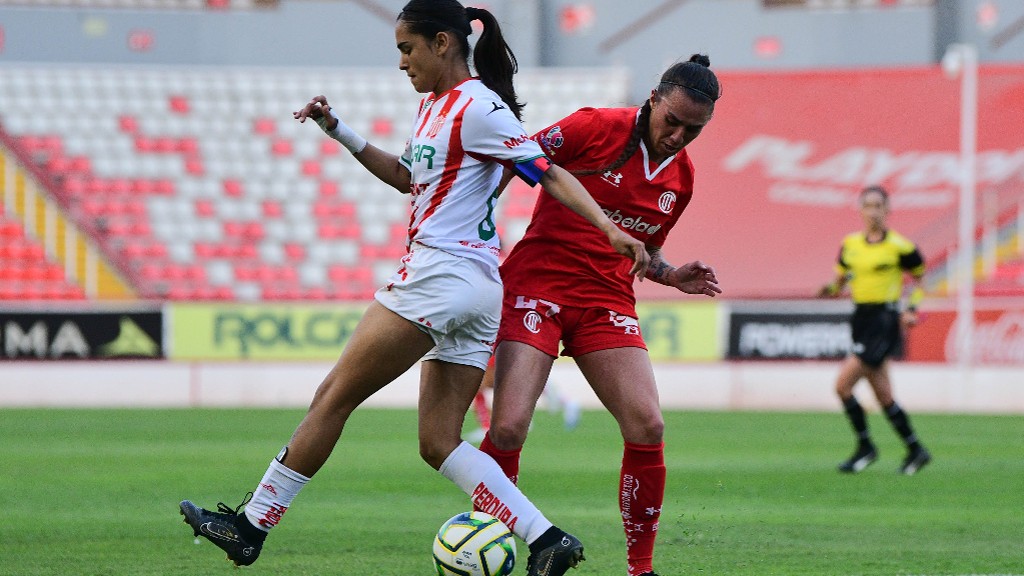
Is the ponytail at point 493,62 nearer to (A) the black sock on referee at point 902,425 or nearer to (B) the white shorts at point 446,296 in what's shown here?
(B) the white shorts at point 446,296

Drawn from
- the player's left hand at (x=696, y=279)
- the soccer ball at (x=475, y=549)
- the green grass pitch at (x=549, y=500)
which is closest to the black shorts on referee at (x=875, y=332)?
the green grass pitch at (x=549, y=500)

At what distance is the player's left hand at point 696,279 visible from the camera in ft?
18.4

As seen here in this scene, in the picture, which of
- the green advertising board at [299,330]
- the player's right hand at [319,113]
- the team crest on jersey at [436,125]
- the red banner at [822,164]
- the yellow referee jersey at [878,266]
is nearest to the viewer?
the team crest on jersey at [436,125]

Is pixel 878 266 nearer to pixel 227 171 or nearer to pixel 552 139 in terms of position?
pixel 552 139

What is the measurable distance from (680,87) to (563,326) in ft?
3.48

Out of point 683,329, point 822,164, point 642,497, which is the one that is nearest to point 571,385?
point 683,329

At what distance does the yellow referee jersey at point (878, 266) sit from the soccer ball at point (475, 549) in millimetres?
6957

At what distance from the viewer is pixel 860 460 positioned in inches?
448

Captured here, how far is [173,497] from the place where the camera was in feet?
29.4

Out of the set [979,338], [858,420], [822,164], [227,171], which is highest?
[822,164]

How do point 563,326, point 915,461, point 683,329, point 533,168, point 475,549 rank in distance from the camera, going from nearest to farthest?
point 533,168
point 475,549
point 563,326
point 915,461
point 683,329

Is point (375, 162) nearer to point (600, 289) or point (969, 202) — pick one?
point (600, 289)

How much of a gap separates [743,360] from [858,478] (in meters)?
8.93

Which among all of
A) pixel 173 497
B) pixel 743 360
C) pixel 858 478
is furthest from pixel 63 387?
pixel 858 478
